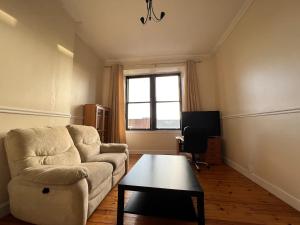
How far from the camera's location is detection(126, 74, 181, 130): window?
16.1ft

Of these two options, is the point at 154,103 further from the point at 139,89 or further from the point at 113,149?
the point at 113,149

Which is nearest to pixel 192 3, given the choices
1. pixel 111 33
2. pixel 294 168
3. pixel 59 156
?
pixel 111 33

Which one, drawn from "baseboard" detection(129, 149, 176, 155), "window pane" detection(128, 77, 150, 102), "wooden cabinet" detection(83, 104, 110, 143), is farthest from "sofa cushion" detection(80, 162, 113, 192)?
"window pane" detection(128, 77, 150, 102)

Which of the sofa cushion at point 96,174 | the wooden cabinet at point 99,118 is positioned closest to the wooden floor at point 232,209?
the sofa cushion at point 96,174

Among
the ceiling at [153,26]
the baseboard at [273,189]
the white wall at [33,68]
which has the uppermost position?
the ceiling at [153,26]

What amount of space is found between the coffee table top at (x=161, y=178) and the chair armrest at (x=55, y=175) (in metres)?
0.38

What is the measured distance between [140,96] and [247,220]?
4.07m

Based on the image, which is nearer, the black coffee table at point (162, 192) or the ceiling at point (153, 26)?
the black coffee table at point (162, 192)

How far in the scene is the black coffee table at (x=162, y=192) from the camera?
1.25 m

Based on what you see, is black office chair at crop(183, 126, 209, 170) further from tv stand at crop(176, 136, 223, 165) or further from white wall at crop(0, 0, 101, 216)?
white wall at crop(0, 0, 101, 216)

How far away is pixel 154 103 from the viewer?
4996 mm

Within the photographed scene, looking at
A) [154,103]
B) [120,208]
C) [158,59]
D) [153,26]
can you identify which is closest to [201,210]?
[120,208]

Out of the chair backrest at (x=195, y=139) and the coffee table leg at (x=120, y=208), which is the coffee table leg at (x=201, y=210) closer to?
the coffee table leg at (x=120, y=208)

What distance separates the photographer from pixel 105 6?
2.74 m
